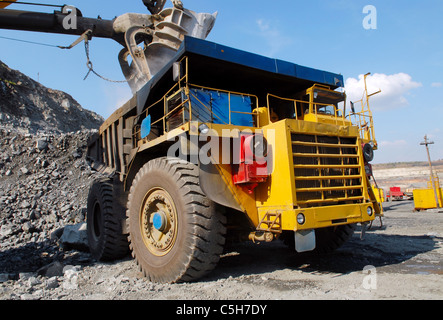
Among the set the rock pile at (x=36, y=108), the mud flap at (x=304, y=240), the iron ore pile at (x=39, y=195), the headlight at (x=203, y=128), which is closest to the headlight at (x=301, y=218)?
the mud flap at (x=304, y=240)

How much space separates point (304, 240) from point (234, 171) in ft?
3.80

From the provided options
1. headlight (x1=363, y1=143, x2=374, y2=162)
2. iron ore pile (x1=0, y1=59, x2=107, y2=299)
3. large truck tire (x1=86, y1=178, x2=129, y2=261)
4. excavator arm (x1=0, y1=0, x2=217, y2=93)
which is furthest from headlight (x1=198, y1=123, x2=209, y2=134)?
excavator arm (x1=0, y1=0, x2=217, y2=93)

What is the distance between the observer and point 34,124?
1706cm

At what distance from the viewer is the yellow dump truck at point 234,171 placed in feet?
12.4

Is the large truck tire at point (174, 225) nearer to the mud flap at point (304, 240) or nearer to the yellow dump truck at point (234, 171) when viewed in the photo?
the yellow dump truck at point (234, 171)

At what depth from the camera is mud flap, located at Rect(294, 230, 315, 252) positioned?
12.0 ft

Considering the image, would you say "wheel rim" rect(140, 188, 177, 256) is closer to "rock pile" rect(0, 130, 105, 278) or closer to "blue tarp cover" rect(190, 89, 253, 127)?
"blue tarp cover" rect(190, 89, 253, 127)

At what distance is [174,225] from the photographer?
4066 mm

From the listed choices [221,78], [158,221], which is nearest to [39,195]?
[158,221]

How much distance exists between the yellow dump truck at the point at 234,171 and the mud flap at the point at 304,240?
0.01 meters

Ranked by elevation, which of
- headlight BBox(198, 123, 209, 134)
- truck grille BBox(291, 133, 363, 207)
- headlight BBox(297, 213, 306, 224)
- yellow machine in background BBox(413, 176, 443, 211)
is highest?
headlight BBox(198, 123, 209, 134)

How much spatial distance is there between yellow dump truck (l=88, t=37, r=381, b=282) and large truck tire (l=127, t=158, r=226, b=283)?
0.04 feet
